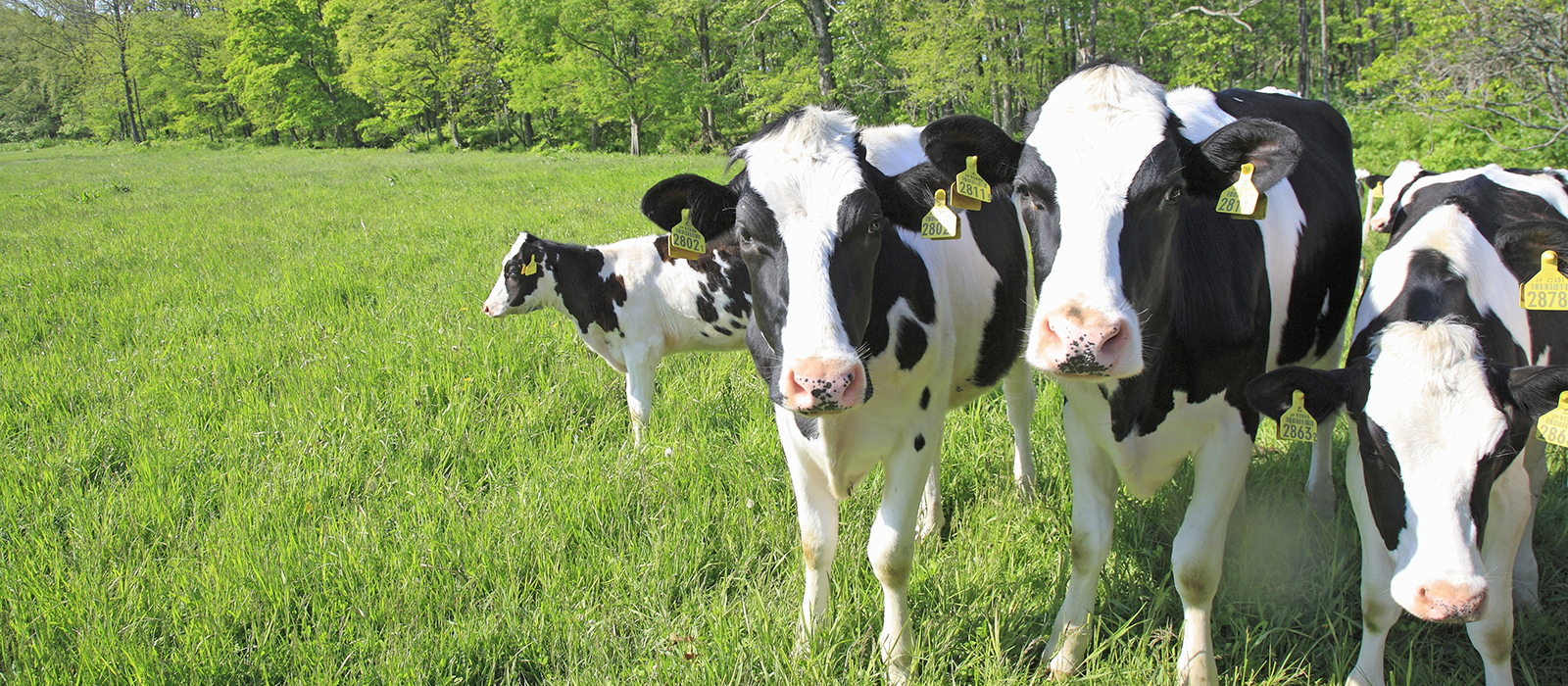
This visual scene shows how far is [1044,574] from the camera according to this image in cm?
328

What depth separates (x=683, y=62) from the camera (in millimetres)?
40781

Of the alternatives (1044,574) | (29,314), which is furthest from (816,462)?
(29,314)

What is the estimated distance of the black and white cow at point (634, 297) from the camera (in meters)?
5.50

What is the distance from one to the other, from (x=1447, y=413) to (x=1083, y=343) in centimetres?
115

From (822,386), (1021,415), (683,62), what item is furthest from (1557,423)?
(683,62)

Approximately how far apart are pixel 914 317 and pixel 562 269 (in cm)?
354

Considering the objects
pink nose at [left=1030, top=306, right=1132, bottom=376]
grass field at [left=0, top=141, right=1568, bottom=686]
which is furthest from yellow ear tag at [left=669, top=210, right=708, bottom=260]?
pink nose at [left=1030, top=306, right=1132, bottom=376]

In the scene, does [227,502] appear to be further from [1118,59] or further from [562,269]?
[1118,59]

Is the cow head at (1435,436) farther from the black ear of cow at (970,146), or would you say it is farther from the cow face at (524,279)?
the cow face at (524,279)

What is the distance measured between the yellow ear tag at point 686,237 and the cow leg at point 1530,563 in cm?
309

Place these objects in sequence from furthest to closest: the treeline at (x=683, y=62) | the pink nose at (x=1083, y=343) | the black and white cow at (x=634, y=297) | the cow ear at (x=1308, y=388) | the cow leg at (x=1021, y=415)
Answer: the treeline at (x=683, y=62), the black and white cow at (x=634, y=297), the cow leg at (x=1021, y=415), the cow ear at (x=1308, y=388), the pink nose at (x=1083, y=343)

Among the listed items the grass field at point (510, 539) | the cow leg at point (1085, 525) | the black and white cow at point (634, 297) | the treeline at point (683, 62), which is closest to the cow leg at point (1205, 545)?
the grass field at point (510, 539)

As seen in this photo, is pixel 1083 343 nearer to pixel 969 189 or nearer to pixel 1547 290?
pixel 969 189

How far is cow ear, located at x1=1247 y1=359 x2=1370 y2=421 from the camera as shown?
2.51m
